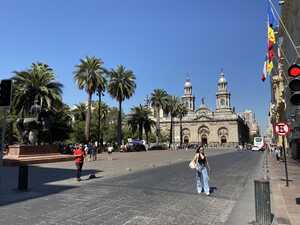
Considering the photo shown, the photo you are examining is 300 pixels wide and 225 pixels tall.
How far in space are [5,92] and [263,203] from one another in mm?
7637

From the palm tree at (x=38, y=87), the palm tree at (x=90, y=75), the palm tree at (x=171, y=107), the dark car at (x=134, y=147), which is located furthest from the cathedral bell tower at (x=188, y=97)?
the palm tree at (x=38, y=87)

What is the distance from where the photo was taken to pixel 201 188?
1245 cm

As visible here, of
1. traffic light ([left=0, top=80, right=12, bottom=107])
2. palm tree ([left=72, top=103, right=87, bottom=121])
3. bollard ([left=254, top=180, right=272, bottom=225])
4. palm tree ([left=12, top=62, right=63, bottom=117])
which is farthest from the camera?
palm tree ([left=72, top=103, right=87, bottom=121])

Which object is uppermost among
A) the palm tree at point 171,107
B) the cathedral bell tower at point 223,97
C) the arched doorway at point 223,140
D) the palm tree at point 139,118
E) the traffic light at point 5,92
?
the cathedral bell tower at point 223,97

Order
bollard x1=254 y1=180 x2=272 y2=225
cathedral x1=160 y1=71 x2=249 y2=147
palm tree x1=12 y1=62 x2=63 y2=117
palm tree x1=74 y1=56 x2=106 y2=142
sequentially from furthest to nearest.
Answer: cathedral x1=160 y1=71 x2=249 y2=147
palm tree x1=74 y1=56 x2=106 y2=142
palm tree x1=12 y1=62 x2=63 y2=117
bollard x1=254 y1=180 x2=272 y2=225

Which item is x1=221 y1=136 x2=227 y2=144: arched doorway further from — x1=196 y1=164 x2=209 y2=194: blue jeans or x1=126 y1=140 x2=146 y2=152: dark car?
x1=196 y1=164 x2=209 y2=194: blue jeans

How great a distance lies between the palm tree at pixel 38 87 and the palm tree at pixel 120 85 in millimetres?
22564

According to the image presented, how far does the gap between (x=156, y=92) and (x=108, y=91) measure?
2476cm

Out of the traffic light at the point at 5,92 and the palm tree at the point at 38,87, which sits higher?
the palm tree at the point at 38,87

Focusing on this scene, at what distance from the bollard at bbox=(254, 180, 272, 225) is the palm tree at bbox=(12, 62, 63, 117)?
33190 millimetres

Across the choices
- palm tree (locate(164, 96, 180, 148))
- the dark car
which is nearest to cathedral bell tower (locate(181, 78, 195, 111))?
palm tree (locate(164, 96, 180, 148))

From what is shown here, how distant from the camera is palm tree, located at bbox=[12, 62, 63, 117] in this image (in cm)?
3850

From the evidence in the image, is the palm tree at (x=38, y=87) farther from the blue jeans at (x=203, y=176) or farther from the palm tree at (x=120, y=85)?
the blue jeans at (x=203, y=176)

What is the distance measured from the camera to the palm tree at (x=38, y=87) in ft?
126
